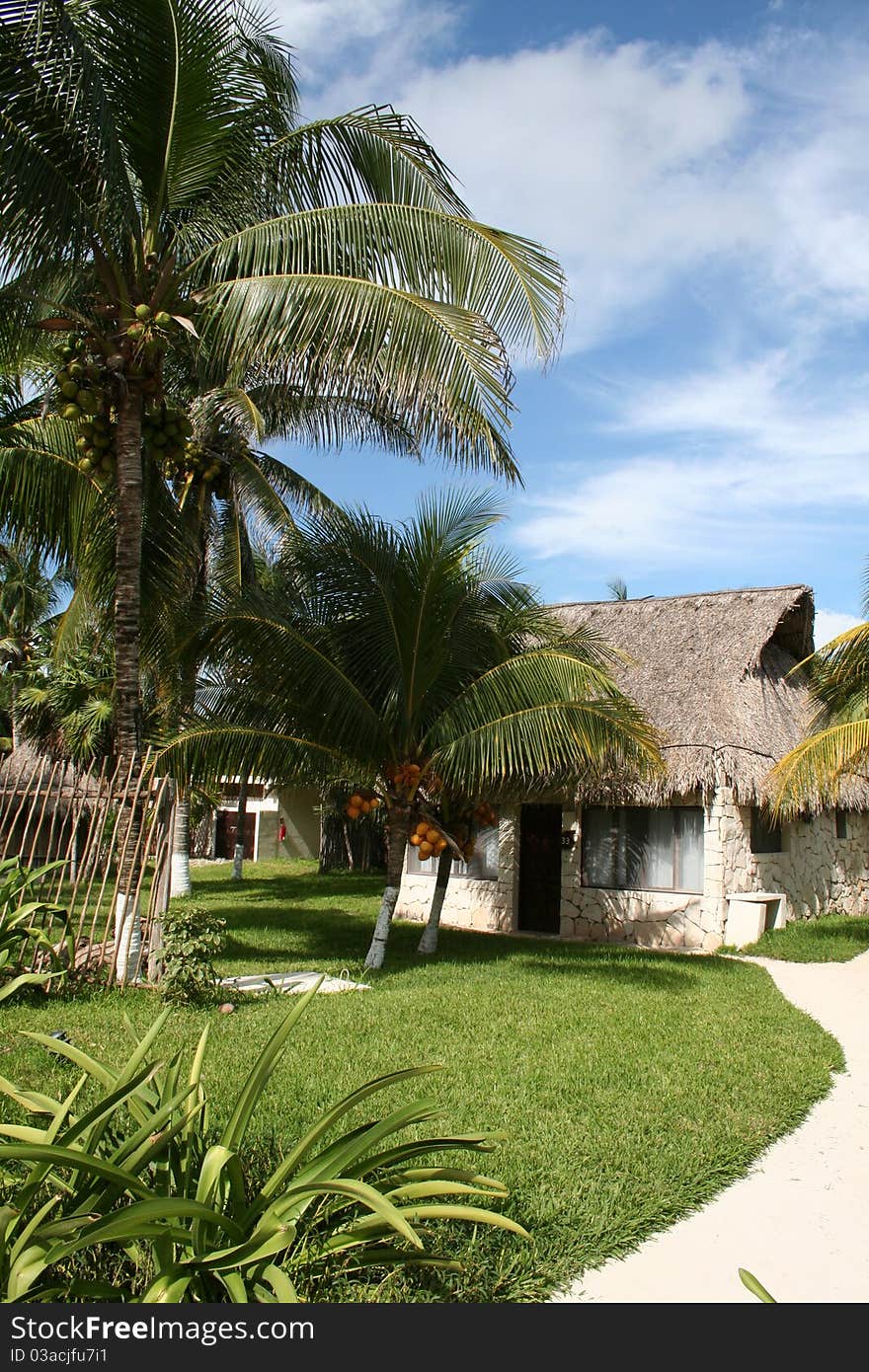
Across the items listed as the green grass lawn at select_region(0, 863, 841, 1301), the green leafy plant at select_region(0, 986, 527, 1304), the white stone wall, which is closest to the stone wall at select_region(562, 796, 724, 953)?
the white stone wall

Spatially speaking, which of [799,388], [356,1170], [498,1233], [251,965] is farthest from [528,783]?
[356,1170]

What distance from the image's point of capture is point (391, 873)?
1070cm

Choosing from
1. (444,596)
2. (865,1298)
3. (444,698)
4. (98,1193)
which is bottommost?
(865,1298)

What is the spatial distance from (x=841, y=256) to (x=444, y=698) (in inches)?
211

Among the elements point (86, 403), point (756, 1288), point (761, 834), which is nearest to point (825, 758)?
point (761, 834)

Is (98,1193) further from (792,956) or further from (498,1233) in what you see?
(792,956)

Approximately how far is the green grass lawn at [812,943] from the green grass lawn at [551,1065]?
118cm

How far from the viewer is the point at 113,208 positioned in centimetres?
773

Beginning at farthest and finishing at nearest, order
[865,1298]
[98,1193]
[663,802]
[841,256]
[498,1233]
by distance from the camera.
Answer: [663,802] < [841,256] < [498,1233] < [865,1298] < [98,1193]

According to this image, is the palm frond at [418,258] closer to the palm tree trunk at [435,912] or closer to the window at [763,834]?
the palm tree trunk at [435,912]

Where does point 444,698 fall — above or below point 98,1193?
above

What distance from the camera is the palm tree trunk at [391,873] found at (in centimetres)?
1052

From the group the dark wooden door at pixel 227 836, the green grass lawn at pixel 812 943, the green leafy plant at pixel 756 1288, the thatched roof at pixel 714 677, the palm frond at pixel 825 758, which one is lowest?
the green grass lawn at pixel 812 943

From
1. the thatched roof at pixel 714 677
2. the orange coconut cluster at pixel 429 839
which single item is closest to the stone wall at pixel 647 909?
the thatched roof at pixel 714 677
